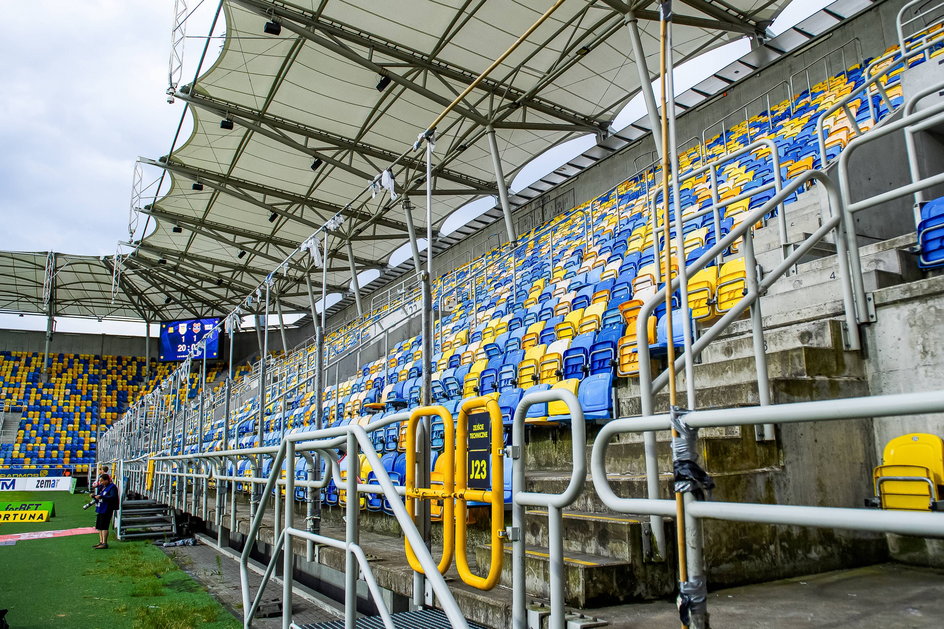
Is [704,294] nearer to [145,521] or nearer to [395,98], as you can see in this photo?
[145,521]

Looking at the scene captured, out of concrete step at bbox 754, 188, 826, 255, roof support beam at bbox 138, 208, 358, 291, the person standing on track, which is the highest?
roof support beam at bbox 138, 208, 358, 291

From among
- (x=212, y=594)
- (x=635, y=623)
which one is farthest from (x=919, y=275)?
(x=212, y=594)

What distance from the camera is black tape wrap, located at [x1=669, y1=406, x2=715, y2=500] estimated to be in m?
1.73

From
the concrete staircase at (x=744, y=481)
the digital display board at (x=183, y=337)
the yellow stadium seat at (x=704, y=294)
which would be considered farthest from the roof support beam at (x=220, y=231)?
the concrete staircase at (x=744, y=481)

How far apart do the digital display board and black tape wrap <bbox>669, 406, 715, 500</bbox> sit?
120 ft

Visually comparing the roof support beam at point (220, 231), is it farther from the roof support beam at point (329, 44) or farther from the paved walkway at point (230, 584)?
the paved walkway at point (230, 584)

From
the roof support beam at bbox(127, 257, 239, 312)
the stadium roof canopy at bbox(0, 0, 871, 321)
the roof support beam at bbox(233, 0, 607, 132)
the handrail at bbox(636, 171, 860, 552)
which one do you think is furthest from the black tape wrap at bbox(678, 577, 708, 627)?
the roof support beam at bbox(127, 257, 239, 312)

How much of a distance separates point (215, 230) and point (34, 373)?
19847mm

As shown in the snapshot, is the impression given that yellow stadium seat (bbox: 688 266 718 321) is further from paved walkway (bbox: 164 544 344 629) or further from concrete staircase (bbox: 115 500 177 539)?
concrete staircase (bbox: 115 500 177 539)

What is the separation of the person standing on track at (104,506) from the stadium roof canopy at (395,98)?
627 cm

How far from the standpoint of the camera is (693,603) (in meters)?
1.79

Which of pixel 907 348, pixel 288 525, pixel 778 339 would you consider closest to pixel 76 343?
pixel 288 525

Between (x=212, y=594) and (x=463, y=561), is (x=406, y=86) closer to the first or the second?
(x=212, y=594)

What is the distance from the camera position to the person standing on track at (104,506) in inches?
391
